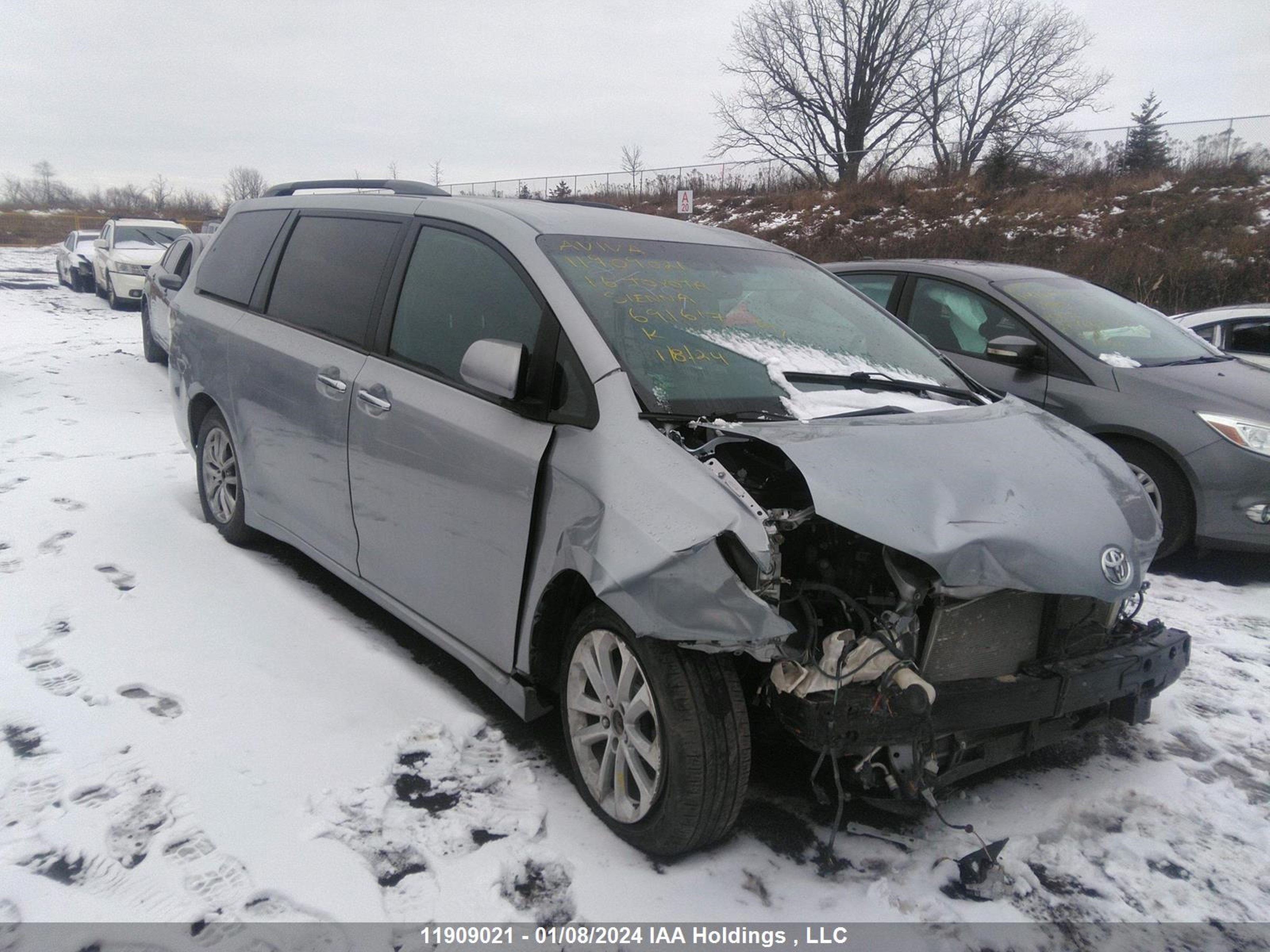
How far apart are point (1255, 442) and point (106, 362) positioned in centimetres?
1137

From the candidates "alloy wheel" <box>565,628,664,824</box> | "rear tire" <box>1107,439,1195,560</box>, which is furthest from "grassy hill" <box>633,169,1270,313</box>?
"alloy wheel" <box>565,628,664,824</box>

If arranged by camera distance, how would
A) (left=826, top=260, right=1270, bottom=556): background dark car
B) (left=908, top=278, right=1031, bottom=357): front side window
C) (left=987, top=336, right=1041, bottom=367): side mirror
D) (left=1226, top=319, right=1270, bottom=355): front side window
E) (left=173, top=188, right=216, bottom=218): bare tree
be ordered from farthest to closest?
(left=173, top=188, right=216, bottom=218): bare tree
(left=1226, top=319, right=1270, bottom=355): front side window
(left=908, top=278, right=1031, bottom=357): front side window
(left=987, top=336, right=1041, bottom=367): side mirror
(left=826, top=260, right=1270, bottom=556): background dark car

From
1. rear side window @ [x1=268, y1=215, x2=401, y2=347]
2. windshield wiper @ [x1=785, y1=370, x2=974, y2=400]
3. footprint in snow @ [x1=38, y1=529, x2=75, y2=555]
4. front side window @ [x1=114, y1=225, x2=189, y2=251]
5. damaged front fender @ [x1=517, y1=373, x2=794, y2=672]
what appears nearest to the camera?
damaged front fender @ [x1=517, y1=373, x2=794, y2=672]

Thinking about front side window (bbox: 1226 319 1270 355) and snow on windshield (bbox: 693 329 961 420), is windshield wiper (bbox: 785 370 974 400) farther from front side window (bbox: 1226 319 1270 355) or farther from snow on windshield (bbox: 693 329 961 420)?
front side window (bbox: 1226 319 1270 355)

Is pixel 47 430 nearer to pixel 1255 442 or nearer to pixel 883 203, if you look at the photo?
pixel 1255 442

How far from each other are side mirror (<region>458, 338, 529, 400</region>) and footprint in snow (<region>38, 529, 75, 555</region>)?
2.95 m

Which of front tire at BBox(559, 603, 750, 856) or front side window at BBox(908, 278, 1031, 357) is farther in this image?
front side window at BBox(908, 278, 1031, 357)

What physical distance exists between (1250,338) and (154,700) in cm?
891

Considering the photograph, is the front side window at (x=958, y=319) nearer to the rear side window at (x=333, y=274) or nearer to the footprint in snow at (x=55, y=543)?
the rear side window at (x=333, y=274)

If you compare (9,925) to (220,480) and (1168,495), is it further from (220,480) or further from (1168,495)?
(1168,495)

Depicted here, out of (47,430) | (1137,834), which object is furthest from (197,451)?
(1137,834)

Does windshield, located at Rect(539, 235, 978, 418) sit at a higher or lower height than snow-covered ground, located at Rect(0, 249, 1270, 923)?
higher

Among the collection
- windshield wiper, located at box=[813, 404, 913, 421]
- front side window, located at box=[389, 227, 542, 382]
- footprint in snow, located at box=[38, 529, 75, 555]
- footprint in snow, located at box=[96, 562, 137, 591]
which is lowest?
footprint in snow, located at box=[96, 562, 137, 591]

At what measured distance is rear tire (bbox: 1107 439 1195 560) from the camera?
514cm
